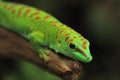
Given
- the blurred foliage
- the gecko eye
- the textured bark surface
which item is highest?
the gecko eye

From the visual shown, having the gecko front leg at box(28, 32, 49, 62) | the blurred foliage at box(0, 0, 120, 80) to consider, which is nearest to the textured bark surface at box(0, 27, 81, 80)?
the gecko front leg at box(28, 32, 49, 62)

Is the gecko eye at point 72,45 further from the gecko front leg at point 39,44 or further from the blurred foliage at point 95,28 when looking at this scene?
the blurred foliage at point 95,28

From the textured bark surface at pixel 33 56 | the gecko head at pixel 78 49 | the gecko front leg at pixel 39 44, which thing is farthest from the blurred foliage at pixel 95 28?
the gecko head at pixel 78 49

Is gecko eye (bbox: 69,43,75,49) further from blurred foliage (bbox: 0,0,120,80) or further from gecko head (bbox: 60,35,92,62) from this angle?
blurred foliage (bbox: 0,0,120,80)

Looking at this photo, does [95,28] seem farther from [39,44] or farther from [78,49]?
[78,49]

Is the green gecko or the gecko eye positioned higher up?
the gecko eye

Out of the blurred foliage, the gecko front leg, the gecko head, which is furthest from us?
the blurred foliage

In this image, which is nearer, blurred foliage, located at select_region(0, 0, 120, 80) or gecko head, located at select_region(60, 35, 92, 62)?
gecko head, located at select_region(60, 35, 92, 62)
